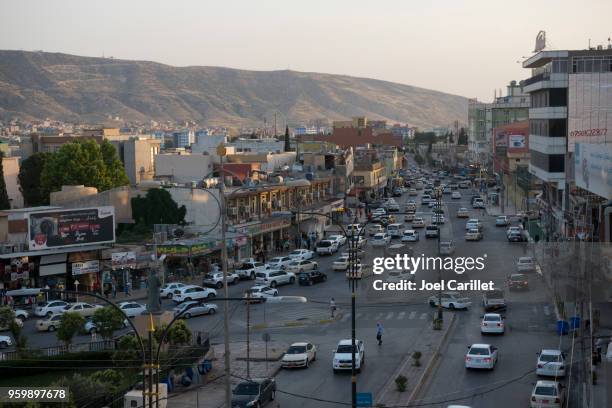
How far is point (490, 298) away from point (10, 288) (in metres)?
16.4

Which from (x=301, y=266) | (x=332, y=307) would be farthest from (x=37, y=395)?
(x=301, y=266)

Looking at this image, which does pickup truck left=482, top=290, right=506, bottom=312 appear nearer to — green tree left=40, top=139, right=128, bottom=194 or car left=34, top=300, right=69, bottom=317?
car left=34, top=300, right=69, bottom=317

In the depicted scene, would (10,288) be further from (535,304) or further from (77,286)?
(535,304)

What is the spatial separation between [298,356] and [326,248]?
2267cm

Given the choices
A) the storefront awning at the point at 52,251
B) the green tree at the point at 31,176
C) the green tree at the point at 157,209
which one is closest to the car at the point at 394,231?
the green tree at the point at 157,209

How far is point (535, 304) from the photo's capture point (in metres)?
28.3

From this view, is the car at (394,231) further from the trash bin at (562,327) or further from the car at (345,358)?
the car at (345,358)

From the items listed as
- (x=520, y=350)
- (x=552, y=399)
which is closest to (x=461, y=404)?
(x=552, y=399)

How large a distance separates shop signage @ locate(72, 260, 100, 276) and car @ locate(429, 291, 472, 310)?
12497 millimetres

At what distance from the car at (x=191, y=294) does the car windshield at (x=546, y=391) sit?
52.6ft

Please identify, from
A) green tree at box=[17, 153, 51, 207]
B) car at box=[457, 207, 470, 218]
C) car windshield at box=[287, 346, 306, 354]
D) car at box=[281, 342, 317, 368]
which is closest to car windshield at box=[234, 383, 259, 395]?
car at box=[281, 342, 317, 368]

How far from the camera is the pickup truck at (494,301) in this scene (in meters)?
27.5

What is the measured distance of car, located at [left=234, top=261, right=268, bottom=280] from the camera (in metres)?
Answer: 36.5

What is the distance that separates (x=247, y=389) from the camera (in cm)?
1791
